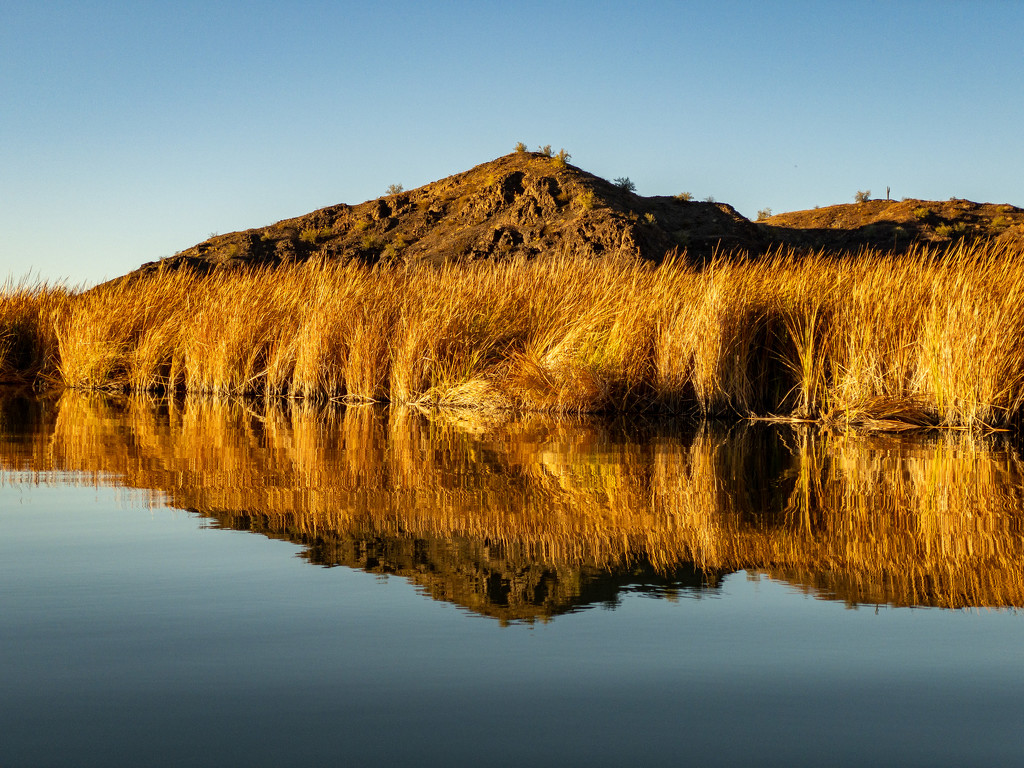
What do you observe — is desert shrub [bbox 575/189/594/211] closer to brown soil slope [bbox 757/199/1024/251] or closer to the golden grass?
brown soil slope [bbox 757/199/1024/251]

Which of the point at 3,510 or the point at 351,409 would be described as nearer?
the point at 3,510

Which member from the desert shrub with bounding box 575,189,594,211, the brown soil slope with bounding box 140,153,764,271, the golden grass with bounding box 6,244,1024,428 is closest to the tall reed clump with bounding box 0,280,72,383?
the golden grass with bounding box 6,244,1024,428

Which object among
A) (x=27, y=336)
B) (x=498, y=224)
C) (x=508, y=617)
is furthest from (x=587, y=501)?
(x=498, y=224)

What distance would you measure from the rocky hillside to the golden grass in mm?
34138

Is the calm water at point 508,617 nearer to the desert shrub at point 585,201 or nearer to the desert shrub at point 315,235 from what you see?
the desert shrub at point 585,201

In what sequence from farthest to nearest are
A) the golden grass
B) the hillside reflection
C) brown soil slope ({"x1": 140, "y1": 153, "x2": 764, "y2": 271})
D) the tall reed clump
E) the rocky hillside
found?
the rocky hillside, brown soil slope ({"x1": 140, "y1": 153, "x2": 764, "y2": 271}), the tall reed clump, the golden grass, the hillside reflection

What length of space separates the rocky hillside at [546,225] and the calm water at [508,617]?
Answer: 43051 millimetres

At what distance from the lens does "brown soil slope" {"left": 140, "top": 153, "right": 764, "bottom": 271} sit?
168 ft

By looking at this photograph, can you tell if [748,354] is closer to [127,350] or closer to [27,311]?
[127,350]

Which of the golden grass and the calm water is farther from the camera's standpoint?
the golden grass

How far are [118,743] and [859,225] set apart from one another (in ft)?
228

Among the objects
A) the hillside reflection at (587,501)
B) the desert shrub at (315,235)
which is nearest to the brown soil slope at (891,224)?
the desert shrub at (315,235)

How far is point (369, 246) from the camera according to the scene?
195ft

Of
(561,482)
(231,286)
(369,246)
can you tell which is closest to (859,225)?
(369,246)
